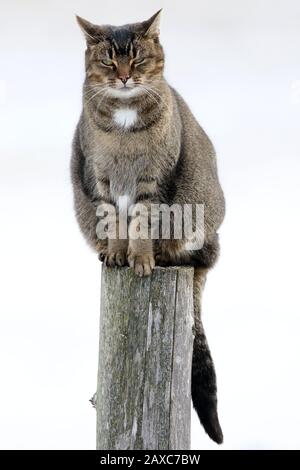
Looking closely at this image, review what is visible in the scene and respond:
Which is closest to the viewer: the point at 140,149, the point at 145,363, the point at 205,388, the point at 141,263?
the point at 145,363

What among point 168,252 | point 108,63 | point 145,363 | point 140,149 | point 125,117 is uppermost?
point 108,63

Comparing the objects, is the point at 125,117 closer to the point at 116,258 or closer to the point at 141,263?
the point at 116,258

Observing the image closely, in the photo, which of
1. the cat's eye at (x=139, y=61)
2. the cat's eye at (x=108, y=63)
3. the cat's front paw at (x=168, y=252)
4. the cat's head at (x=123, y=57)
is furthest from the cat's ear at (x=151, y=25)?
the cat's front paw at (x=168, y=252)

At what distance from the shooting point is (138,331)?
12.3ft

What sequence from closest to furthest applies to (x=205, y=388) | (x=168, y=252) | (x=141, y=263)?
(x=141, y=263), (x=205, y=388), (x=168, y=252)

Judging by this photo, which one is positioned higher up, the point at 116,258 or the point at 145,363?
the point at 116,258

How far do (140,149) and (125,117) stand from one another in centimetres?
22

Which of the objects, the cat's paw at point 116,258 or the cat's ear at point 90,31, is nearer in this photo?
the cat's paw at point 116,258

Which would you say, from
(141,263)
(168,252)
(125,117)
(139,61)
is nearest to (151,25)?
(139,61)

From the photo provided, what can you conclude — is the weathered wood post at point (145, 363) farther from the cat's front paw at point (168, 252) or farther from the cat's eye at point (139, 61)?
the cat's eye at point (139, 61)

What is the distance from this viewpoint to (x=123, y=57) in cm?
462

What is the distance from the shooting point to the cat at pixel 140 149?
4609mm

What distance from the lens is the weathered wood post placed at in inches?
145
